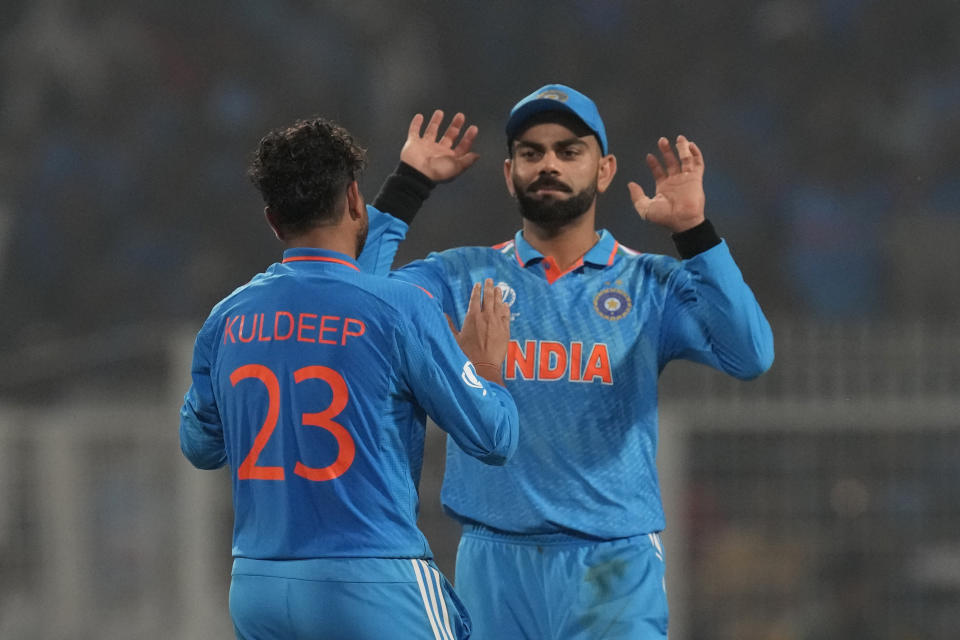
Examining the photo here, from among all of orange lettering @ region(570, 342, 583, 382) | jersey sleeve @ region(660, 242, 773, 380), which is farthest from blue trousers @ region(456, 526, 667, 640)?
jersey sleeve @ region(660, 242, 773, 380)

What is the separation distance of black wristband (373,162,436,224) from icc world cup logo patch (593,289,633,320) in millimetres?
540

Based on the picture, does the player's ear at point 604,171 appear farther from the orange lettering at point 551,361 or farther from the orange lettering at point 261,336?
the orange lettering at point 261,336

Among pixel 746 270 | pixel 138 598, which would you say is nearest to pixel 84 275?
pixel 138 598

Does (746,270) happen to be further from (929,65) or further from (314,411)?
(314,411)

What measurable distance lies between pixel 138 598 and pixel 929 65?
7.20 meters

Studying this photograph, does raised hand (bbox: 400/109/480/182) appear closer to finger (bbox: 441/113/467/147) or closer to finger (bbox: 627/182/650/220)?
finger (bbox: 441/113/467/147)

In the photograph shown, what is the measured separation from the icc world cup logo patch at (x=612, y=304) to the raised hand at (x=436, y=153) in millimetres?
515

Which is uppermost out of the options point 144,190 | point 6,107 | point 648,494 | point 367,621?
point 6,107

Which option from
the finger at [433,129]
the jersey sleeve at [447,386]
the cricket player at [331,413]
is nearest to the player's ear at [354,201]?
the cricket player at [331,413]

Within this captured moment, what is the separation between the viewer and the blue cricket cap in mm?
3434

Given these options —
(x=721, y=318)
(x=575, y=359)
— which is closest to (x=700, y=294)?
(x=721, y=318)

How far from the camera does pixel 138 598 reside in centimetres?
681

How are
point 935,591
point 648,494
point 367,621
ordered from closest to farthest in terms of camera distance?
point 367,621 < point 648,494 < point 935,591

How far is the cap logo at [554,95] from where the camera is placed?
11.3 feet
